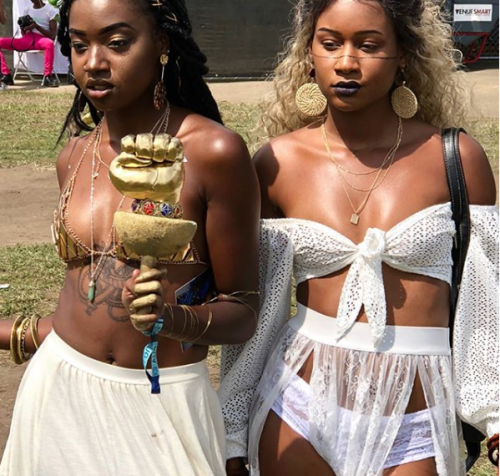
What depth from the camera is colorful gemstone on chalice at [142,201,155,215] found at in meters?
2.20

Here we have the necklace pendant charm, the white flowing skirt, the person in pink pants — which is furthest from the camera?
the person in pink pants

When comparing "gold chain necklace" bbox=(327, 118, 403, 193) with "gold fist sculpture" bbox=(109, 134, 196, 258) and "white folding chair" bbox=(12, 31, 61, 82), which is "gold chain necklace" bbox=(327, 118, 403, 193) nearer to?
"gold fist sculpture" bbox=(109, 134, 196, 258)

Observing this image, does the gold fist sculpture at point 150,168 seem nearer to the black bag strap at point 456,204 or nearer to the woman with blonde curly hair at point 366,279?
the woman with blonde curly hair at point 366,279

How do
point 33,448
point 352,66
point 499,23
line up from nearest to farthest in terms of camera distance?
point 33,448
point 352,66
point 499,23

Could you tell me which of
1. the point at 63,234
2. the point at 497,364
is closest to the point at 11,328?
the point at 63,234

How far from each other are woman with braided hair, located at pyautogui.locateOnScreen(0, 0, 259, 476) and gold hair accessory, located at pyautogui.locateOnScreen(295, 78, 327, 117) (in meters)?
0.47

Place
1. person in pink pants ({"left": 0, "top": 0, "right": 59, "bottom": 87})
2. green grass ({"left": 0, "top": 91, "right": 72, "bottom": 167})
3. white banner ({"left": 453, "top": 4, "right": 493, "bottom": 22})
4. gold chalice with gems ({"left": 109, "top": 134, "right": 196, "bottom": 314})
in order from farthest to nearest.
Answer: white banner ({"left": 453, "top": 4, "right": 493, "bottom": 22}), person in pink pants ({"left": 0, "top": 0, "right": 59, "bottom": 87}), green grass ({"left": 0, "top": 91, "right": 72, "bottom": 167}), gold chalice with gems ({"left": 109, "top": 134, "right": 196, "bottom": 314})

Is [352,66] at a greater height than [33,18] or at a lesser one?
greater

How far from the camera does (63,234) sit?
2.64m

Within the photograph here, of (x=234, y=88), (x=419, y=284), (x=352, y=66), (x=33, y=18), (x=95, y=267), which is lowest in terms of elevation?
(x=234, y=88)

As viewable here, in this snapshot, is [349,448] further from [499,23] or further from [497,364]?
[499,23]

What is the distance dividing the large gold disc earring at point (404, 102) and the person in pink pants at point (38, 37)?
13976mm

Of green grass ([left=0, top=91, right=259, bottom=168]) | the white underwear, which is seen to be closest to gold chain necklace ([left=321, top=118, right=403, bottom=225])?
the white underwear

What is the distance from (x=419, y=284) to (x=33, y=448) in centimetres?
A: 116
